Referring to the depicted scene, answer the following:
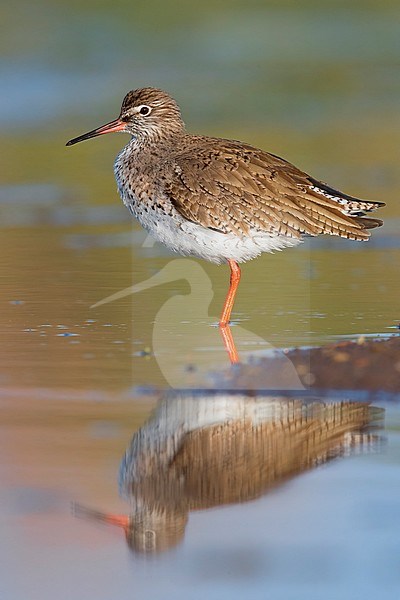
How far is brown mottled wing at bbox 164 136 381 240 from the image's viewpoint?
9.34 m

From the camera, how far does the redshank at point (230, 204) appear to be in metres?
9.37

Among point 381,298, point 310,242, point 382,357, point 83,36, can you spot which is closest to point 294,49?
point 83,36

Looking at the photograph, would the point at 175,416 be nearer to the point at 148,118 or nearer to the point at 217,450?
the point at 217,450

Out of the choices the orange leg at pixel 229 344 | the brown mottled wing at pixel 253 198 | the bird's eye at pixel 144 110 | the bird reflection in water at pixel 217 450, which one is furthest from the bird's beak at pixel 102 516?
the bird's eye at pixel 144 110

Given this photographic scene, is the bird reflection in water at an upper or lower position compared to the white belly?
lower

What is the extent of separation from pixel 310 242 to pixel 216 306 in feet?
11.5

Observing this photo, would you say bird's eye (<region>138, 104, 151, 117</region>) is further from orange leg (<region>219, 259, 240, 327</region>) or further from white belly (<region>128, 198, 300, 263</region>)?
orange leg (<region>219, 259, 240, 327</region>)

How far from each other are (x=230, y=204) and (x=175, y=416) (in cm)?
287

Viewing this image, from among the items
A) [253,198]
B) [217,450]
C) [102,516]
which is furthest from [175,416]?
[253,198]

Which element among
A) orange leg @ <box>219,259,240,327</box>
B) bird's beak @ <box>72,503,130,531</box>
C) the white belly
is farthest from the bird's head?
bird's beak @ <box>72,503,130,531</box>

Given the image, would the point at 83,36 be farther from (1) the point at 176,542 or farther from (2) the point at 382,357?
(1) the point at 176,542

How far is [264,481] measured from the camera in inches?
225

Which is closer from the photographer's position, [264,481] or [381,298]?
[264,481]

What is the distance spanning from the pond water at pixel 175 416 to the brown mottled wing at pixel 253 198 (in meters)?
0.70
